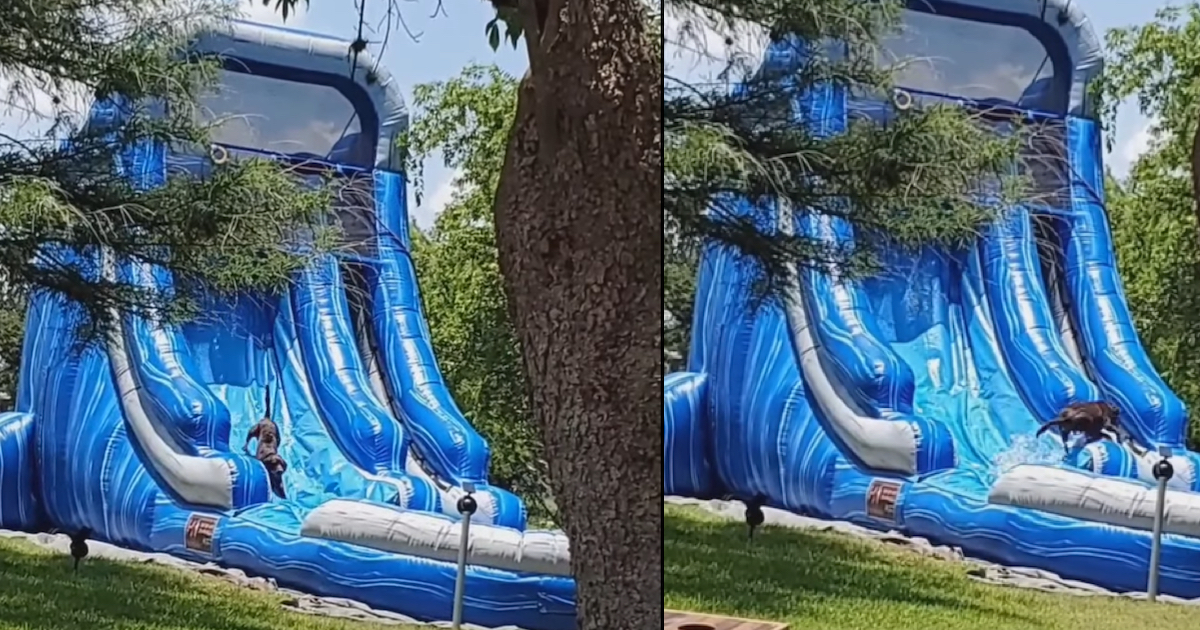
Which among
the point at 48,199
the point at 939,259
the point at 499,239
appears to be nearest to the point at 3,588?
the point at 48,199

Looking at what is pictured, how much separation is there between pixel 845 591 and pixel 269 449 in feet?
3.99

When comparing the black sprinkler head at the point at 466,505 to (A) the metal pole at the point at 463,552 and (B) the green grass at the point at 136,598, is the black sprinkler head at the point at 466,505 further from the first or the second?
(B) the green grass at the point at 136,598

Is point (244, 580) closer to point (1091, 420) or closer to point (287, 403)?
point (287, 403)

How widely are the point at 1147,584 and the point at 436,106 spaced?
1.67 meters

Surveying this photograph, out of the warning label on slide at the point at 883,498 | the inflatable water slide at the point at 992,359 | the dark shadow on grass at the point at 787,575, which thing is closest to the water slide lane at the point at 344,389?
the dark shadow on grass at the point at 787,575

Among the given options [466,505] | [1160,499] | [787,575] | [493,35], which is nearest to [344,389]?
[466,505]

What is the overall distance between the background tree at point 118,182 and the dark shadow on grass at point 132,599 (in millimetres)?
456

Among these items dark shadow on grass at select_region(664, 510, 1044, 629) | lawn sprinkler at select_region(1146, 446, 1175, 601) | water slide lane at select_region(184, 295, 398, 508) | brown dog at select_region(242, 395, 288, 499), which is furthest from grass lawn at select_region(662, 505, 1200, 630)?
brown dog at select_region(242, 395, 288, 499)

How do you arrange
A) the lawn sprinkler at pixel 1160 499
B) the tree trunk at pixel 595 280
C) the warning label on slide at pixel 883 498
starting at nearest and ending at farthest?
the lawn sprinkler at pixel 1160 499 < the warning label on slide at pixel 883 498 < the tree trunk at pixel 595 280

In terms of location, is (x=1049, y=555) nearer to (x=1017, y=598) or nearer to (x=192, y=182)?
(x=1017, y=598)

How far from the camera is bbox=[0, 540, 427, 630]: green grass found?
2.55m

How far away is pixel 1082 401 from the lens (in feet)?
7.63

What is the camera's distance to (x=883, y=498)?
2486mm

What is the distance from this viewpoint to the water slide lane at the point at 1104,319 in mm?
2303
